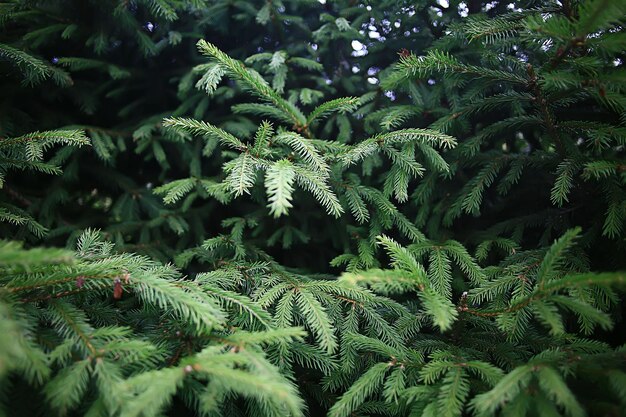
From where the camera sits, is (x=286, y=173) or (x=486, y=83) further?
(x=486, y=83)

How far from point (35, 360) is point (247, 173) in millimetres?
840

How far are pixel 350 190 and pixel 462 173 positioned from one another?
28.5 inches

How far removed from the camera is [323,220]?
2.28m

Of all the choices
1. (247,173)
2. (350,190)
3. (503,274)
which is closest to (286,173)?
(247,173)

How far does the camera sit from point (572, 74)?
4.31 ft

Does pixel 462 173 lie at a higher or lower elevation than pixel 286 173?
lower

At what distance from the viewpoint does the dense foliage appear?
3.76 ft

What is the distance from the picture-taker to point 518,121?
1688 millimetres

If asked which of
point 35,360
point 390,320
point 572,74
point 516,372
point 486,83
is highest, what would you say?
point 572,74

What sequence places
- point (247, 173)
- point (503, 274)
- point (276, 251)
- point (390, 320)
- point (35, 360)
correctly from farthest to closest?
point (276, 251)
point (390, 320)
point (503, 274)
point (247, 173)
point (35, 360)

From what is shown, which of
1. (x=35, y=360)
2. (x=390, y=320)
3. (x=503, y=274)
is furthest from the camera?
(x=390, y=320)

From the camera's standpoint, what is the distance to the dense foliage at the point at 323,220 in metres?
1.15

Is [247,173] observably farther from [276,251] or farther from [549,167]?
[549,167]

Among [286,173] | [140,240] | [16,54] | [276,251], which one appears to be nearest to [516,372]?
[286,173]
